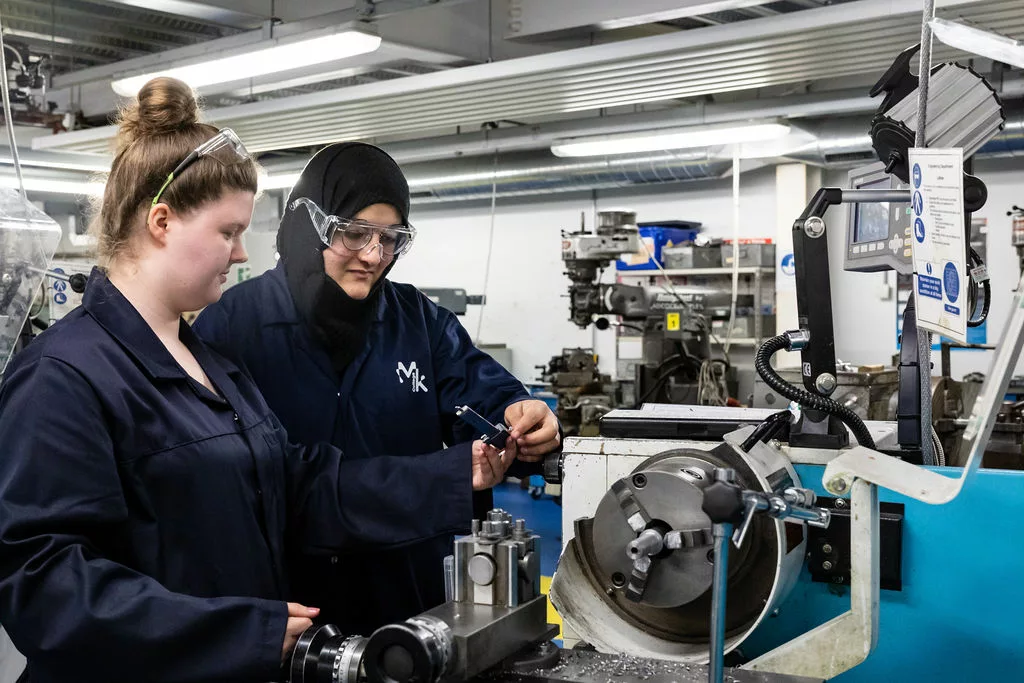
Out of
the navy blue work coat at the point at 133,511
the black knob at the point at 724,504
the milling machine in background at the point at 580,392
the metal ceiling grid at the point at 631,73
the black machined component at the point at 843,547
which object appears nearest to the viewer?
the black knob at the point at 724,504

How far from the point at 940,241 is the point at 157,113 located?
3.32 ft

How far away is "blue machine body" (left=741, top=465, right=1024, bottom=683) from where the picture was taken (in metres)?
1.11

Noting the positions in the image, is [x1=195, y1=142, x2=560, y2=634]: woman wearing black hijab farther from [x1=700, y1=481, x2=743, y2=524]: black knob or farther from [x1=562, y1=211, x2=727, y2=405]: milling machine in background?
[x1=562, y1=211, x2=727, y2=405]: milling machine in background

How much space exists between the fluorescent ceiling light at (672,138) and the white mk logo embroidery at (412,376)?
3423mm

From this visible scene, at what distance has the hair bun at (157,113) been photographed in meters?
1.31

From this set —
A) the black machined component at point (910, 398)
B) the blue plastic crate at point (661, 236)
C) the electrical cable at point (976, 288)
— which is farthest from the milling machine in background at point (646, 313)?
the black machined component at point (910, 398)

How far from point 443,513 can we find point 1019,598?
0.76 m

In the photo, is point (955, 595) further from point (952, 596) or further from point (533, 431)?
point (533, 431)

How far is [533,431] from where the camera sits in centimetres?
153

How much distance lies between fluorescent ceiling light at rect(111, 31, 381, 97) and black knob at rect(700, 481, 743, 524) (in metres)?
2.91

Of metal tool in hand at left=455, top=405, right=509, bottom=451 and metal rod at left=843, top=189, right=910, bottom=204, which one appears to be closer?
metal rod at left=843, top=189, right=910, bottom=204

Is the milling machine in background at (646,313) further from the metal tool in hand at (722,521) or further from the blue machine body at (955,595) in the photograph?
the metal tool in hand at (722,521)

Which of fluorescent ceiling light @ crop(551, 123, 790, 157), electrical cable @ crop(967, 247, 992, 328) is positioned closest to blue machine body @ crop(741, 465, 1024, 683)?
electrical cable @ crop(967, 247, 992, 328)

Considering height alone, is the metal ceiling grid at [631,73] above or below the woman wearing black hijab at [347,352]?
above
